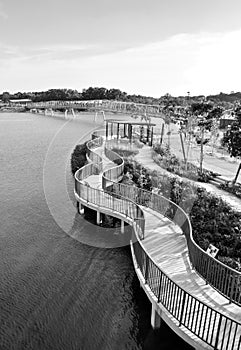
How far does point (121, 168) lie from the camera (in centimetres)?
2125

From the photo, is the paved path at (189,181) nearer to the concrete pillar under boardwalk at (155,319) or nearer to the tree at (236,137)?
the tree at (236,137)

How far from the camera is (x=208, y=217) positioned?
14.0 m

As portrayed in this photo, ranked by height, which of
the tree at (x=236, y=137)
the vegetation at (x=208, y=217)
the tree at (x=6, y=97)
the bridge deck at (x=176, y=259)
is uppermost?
the tree at (x=236, y=137)

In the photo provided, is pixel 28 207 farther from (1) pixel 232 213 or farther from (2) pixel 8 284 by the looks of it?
(1) pixel 232 213

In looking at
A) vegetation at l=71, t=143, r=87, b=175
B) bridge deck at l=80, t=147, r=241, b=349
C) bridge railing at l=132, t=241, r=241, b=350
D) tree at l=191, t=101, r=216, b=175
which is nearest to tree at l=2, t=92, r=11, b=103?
vegetation at l=71, t=143, r=87, b=175

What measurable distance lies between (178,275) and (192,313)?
181cm

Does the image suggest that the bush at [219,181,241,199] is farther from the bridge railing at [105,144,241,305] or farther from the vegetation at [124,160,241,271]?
the bridge railing at [105,144,241,305]

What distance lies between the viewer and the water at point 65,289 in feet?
31.2

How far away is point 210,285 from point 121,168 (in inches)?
488

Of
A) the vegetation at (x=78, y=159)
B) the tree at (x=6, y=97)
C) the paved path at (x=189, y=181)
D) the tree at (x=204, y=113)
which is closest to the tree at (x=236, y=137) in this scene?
the paved path at (x=189, y=181)

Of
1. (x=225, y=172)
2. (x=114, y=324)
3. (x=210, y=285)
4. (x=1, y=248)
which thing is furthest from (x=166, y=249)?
(x=225, y=172)

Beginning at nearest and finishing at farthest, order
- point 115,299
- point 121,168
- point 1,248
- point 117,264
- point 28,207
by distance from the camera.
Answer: point 115,299 → point 117,264 → point 1,248 → point 28,207 → point 121,168

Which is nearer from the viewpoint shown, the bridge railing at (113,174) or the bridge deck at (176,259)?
the bridge deck at (176,259)

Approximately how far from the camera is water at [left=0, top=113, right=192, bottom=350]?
31.2 feet
